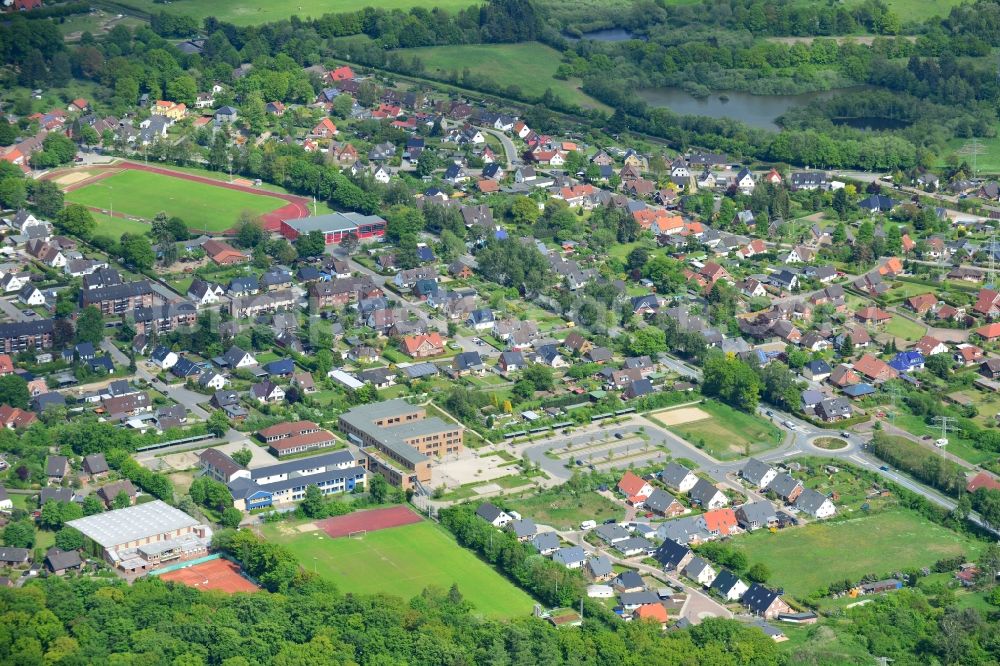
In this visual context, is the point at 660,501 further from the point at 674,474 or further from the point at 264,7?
the point at 264,7

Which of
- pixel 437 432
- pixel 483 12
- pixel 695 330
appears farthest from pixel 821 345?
pixel 483 12

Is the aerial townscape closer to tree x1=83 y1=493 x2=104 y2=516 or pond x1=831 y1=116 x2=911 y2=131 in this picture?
pond x1=831 y1=116 x2=911 y2=131

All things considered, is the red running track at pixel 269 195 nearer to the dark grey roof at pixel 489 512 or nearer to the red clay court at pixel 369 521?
the red clay court at pixel 369 521

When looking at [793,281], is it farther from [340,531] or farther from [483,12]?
[483,12]

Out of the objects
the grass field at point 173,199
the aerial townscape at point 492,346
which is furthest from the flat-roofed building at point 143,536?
the grass field at point 173,199

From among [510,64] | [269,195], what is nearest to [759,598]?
[269,195]

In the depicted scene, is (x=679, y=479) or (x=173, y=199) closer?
(x=679, y=479)

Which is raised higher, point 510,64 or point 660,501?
point 510,64
